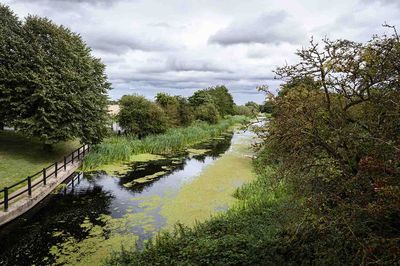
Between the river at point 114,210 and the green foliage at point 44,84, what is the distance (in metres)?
3.31

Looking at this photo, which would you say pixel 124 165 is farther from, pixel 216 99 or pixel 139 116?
pixel 216 99

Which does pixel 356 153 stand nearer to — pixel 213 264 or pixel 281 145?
pixel 281 145

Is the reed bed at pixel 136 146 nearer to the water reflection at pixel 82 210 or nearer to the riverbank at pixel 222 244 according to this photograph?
the water reflection at pixel 82 210

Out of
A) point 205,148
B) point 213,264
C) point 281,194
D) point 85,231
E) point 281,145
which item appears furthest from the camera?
point 205,148

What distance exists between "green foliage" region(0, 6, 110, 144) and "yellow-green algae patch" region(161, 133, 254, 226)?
8.14m

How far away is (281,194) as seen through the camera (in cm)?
1284

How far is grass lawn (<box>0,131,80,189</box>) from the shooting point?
15659 mm

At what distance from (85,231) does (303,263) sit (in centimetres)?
732

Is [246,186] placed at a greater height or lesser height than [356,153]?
lesser

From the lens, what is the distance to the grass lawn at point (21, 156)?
15.7 metres

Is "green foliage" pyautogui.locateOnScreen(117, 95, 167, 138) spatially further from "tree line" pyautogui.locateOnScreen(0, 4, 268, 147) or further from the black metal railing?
the black metal railing

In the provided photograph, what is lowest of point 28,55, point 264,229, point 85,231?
point 85,231

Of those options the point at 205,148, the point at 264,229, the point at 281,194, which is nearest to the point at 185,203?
the point at 281,194

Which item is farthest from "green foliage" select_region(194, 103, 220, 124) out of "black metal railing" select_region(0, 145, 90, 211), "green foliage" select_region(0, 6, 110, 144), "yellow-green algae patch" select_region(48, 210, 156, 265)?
"yellow-green algae patch" select_region(48, 210, 156, 265)
